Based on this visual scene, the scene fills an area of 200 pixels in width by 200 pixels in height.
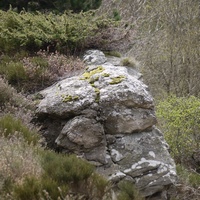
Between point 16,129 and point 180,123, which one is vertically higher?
A: point 16,129

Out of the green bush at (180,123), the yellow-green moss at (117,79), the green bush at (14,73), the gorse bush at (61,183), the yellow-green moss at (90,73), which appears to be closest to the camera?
the gorse bush at (61,183)

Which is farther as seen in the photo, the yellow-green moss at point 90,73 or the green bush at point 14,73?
the green bush at point 14,73

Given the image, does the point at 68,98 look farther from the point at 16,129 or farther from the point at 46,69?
the point at 46,69

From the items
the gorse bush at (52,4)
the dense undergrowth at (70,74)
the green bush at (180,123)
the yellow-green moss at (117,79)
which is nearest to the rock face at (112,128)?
the yellow-green moss at (117,79)

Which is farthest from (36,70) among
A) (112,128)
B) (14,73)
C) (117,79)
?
(112,128)

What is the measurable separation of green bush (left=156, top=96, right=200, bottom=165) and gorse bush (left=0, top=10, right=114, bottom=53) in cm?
277

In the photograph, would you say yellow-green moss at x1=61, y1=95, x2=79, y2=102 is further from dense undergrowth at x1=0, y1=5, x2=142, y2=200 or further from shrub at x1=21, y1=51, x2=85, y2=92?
shrub at x1=21, y1=51, x2=85, y2=92

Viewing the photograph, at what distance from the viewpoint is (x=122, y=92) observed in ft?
16.6

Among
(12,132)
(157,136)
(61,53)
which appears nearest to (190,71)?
(61,53)

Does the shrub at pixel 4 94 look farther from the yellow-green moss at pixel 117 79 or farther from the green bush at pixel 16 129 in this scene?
the yellow-green moss at pixel 117 79

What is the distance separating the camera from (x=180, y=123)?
8.88 meters

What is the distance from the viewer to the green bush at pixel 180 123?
8.90m

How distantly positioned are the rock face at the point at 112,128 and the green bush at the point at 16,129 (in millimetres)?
497

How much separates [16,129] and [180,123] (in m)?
5.30
